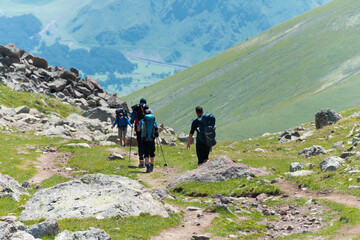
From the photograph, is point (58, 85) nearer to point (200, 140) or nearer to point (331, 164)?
point (200, 140)

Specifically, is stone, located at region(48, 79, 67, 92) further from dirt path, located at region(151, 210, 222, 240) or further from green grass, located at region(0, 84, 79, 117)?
dirt path, located at region(151, 210, 222, 240)

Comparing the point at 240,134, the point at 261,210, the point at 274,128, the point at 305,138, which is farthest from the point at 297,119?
the point at 261,210

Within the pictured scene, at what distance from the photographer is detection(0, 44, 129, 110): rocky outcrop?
79688 mm

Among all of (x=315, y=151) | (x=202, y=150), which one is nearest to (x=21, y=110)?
(x=202, y=150)

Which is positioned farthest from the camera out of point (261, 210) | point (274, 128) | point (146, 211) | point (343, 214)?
point (274, 128)

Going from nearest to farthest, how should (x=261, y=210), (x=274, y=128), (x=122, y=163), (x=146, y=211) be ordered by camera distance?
(x=146, y=211) < (x=261, y=210) < (x=122, y=163) < (x=274, y=128)

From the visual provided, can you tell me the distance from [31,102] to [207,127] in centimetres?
4885

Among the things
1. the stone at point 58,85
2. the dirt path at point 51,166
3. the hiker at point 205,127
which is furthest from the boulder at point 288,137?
the stone at point 58,85

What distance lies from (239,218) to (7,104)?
2033 inches

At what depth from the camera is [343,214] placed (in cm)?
1496

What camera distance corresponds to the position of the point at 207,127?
2406cm

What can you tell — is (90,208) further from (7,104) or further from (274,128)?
(274,128)

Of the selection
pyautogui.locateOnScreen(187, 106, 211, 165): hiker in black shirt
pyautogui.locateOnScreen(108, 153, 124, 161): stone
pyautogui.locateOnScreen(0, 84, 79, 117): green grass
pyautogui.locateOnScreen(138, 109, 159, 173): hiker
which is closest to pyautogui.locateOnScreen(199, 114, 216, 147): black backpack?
pyautogui.locateOnScreen(187, 106, 211, 165): hiker in black shirt

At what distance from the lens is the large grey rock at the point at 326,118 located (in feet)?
175
